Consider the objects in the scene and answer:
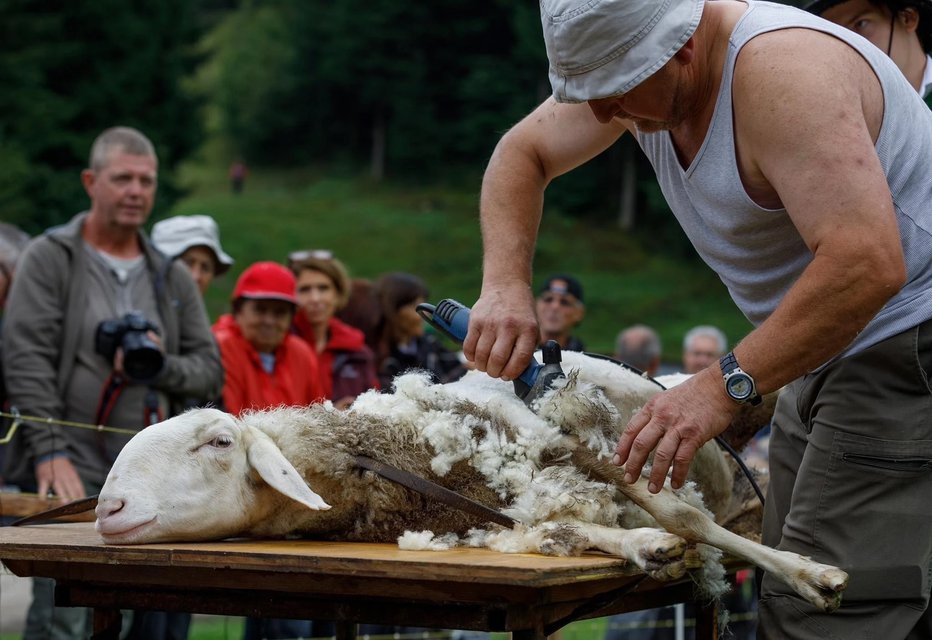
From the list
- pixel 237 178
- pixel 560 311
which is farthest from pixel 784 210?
pixel 237 178

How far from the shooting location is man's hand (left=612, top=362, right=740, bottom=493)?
9.02 ft

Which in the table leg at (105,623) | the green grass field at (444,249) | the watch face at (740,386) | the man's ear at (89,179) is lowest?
the table leg at (105,623)

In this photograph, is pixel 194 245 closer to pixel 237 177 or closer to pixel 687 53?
pixel 687 53

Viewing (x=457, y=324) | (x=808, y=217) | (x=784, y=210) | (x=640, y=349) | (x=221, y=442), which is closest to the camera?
(x=808, y=217)

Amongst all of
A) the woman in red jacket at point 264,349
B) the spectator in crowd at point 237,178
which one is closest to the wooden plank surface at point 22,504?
the woman in red jacket at point 264,349

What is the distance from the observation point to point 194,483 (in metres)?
2.96

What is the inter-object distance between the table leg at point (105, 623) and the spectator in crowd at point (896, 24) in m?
3.00

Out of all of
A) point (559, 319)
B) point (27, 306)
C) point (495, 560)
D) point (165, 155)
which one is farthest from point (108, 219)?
point (165, 155)

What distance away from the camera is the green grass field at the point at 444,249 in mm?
39469

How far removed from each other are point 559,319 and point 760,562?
461 centimetres

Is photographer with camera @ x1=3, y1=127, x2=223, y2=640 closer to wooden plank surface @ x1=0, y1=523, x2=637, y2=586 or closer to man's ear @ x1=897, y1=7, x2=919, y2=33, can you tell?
wooden plank surface @ x1=0, y1=523, x2=637, y2=586

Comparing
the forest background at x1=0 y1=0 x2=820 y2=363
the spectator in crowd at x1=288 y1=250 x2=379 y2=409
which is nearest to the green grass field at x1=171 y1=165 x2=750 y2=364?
the forest background at x1=0 y1=0 x2=820 y2=363

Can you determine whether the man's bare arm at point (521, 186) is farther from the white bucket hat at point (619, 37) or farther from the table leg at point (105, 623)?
the table leg at point (105, 623)

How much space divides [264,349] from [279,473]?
3.34 m
